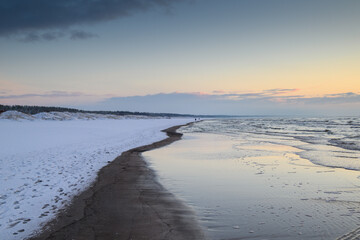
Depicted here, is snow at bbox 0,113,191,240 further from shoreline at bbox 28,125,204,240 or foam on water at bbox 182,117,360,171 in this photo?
foam on water at bbox 182,117,360,171

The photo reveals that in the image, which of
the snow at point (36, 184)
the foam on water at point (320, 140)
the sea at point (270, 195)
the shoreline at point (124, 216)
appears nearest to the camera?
the shoreline at point (124, 216)

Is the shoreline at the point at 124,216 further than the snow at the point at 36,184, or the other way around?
the snow at the point at 36,184

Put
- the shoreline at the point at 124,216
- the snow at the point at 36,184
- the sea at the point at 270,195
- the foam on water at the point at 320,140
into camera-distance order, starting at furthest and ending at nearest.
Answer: the foam on water at the point at 320,140, the snow at the point at 36,184, the sea at the point at 270,195, the shoreline at the point at 124,216

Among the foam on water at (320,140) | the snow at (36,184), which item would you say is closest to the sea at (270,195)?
the foam on water at (320,140)

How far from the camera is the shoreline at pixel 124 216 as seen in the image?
5777mm

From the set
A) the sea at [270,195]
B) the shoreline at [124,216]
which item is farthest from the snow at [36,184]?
the sea at [270,195]

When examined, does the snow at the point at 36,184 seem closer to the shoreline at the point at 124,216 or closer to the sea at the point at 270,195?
the shoreline at the point at 124,216

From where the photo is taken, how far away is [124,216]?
22.5 feet

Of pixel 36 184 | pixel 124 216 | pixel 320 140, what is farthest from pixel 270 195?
pixel 320 140

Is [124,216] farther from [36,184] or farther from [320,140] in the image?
[320,140]

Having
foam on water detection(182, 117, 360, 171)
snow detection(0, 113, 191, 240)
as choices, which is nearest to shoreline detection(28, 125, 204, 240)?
snow detection(0, 113, 191, 240)

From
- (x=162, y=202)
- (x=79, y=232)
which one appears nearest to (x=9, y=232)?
(x=79, y=232)

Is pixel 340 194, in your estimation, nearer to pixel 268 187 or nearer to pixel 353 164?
pixel 268 187

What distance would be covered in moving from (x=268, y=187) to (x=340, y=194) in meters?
2.41
